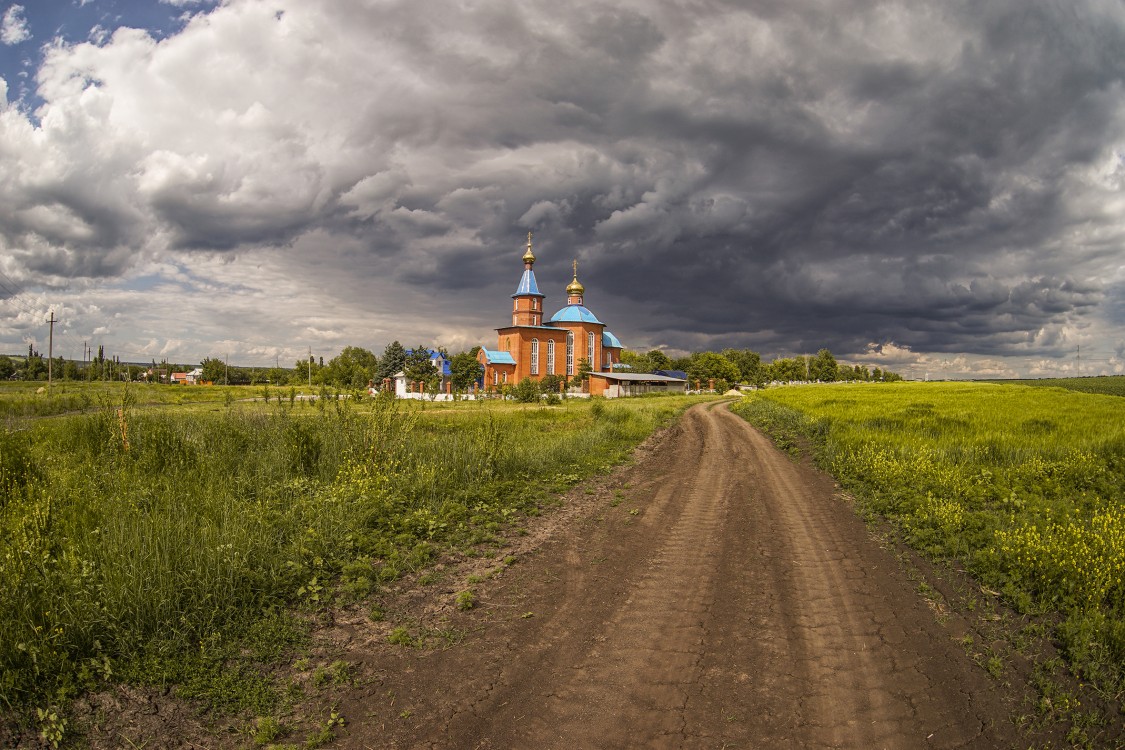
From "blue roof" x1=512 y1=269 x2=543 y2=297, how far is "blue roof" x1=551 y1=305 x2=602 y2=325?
213 inches

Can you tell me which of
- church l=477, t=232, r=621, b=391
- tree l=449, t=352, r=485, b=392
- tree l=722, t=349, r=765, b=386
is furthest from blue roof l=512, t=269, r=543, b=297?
tree l=722, t=349, r=765, b=386

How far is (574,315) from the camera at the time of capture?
8150 centimetres

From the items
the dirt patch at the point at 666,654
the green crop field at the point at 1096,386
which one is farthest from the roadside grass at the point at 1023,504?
the green crop field at the point at 1096,386

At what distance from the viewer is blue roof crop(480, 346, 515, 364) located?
74.7 m

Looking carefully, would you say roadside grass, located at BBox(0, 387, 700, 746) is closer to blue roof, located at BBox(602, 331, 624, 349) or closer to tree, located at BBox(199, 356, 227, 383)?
blue roof, located at BBox(602, 331, 624, 349)

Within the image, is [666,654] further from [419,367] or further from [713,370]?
[713,370]

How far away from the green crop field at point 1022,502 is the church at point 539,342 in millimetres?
59316

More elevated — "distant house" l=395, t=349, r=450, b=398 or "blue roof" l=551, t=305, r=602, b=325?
"blue roof" l=551, t=305, r=602, b=325

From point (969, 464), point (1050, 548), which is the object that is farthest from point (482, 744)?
point (969, 464)

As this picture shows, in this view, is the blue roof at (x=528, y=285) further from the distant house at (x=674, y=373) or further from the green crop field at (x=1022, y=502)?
the green crop field at (x=1022, y=502)

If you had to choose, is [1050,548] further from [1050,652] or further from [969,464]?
[969,464]

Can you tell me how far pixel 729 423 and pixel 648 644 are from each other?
23.2 m

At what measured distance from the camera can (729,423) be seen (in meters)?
27.2

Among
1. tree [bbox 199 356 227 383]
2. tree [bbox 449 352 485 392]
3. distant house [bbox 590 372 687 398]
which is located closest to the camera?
tree [bbox 449 352 485 392]
